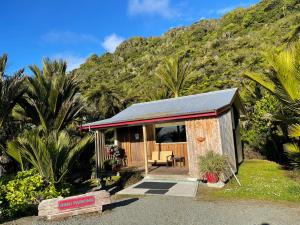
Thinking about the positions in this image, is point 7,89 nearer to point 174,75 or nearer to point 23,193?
point 23,193

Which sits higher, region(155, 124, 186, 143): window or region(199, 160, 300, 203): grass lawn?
region(155, 124, 186, 143): window

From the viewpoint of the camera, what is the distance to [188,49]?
124ft

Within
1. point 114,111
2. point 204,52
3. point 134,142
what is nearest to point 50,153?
point 134,142

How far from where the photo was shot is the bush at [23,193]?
23.1 feet

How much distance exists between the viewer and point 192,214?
6559 mm

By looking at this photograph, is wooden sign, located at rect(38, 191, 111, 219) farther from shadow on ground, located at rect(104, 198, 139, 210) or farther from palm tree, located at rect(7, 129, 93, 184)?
palm tree, located at rect(7, 129, 93, 184)

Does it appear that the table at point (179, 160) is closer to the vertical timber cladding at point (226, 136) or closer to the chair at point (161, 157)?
the chair at point (161, 157)

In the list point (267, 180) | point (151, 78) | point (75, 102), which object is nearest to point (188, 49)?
point (151, 78)

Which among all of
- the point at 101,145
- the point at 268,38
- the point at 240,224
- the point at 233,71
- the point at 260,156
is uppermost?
the point at 268,38

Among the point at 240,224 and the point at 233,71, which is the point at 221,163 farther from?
the point at 233,71

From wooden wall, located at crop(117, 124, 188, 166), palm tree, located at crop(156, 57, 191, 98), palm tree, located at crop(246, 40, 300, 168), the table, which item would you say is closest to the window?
wooden wall, located at crop(117, 124, 188, 166)

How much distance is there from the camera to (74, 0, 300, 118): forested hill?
25.6 meters

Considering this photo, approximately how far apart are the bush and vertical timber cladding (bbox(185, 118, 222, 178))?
4592 mm

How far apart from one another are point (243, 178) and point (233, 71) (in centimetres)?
1801
